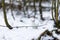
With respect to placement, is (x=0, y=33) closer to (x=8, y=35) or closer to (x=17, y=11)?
(x=8, y=35)

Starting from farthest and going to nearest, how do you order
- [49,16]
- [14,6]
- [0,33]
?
[14,6] < [49,16] < [0,33]

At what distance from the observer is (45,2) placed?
11.4 metres

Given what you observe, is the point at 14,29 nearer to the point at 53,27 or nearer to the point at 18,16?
the point at 53,27

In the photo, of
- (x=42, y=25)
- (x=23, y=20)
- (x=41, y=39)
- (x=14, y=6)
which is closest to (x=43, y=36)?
(x=41, y=39)

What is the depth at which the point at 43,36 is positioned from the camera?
5.86 m

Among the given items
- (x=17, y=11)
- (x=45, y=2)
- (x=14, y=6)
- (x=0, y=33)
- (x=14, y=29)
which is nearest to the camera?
(x=0, y=33)

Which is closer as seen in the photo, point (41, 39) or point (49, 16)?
point (41, 39)

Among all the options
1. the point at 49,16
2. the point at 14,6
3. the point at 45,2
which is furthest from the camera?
the point at 45,2

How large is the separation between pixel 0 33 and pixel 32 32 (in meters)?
1.01

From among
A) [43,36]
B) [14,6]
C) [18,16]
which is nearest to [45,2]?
[14,6]

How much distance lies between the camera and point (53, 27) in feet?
23.4

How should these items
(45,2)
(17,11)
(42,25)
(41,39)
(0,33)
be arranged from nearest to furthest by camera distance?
1. (41,39)
2. (0,33)
3. (42,25)
4. (17,11)
5. (45,2)

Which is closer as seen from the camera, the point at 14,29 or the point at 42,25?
the point at 14,29

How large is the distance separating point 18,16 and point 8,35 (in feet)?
9.00
